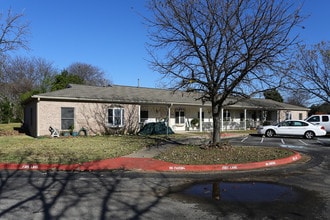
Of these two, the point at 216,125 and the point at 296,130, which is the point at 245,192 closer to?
the point at 216,125

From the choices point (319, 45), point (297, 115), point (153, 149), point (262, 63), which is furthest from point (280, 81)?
point (297, 115)

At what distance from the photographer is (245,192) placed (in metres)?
8.09

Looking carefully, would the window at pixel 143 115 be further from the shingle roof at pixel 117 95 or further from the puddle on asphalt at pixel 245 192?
the puddle on asphalt at pixel 245 192

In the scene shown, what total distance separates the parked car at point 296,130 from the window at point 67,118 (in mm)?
15161

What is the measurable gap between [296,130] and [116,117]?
46.3 feet

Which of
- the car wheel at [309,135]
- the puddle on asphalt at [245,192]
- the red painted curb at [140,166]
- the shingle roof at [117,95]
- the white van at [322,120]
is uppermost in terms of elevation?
the shingle roof at [117,95]

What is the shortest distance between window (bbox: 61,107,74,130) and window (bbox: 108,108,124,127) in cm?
319

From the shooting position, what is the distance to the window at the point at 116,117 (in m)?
26.4

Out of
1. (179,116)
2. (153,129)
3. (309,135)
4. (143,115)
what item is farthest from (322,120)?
(143,115)

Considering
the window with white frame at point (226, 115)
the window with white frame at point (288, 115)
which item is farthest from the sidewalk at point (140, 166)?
the window with white frame at point (288, 115)

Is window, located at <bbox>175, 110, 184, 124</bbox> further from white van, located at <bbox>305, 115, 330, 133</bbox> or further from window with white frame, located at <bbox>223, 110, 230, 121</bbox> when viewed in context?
white van, located at <bbox>305, 115, 330, 133</bbox>

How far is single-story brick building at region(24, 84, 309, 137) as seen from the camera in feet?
76.4

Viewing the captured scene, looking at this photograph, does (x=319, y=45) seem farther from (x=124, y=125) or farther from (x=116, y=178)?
(x=116, y=178)

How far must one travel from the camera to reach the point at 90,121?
25.0m
